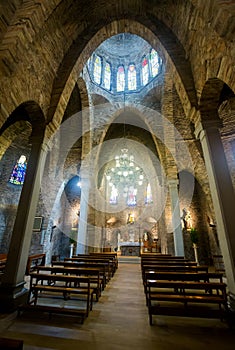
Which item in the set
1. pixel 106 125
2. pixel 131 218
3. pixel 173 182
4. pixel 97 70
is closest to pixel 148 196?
pixel 131 218

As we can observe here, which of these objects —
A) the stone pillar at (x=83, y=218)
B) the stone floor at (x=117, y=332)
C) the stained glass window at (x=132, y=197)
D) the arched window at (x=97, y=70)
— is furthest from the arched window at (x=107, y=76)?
the stone floor at (x=117, y=332)

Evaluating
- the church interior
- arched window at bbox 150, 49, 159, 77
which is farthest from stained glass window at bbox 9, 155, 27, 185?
arched window at bbox 150, 49, 159, 77

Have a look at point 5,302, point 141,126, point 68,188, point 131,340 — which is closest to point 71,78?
point 5,302

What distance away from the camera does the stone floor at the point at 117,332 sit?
2115 mm

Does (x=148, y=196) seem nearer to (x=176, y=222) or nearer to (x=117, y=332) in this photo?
(x=176, y=222)

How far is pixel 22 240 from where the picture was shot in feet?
11.9

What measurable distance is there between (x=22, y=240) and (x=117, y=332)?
260cm

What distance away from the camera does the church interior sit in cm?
265

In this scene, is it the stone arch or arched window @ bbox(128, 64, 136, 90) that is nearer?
the stone arch

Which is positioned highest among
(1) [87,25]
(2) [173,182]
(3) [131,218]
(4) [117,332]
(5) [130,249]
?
(1) [87,25]

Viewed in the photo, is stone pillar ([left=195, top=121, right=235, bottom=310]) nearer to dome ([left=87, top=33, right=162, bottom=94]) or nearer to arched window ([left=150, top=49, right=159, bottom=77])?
arched window ([left=150, top=49, right=159, bottom=77])

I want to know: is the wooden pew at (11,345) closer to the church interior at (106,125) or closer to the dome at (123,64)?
the church interior at (106,125)

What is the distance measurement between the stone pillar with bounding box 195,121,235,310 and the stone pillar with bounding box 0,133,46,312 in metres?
4.08

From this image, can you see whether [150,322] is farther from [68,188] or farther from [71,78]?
[68,188]
